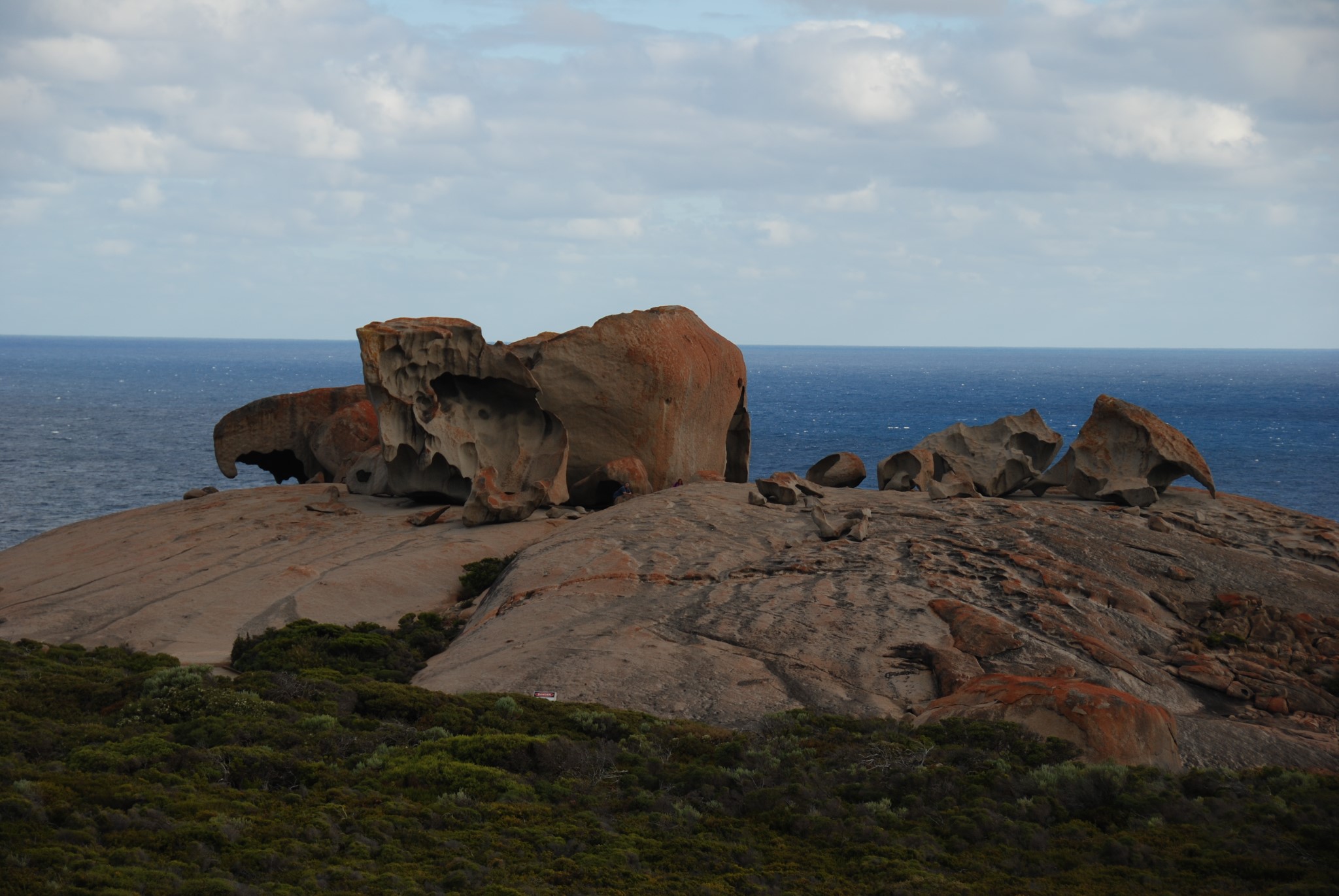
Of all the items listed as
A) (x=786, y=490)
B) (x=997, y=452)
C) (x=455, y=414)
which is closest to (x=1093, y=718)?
(x=786, y=490)

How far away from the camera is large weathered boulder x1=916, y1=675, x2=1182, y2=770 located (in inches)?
452

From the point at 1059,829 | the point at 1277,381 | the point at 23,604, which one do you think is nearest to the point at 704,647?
the point at 1059,829

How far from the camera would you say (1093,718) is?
1159 cm

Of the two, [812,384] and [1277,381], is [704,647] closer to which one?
[812,384]

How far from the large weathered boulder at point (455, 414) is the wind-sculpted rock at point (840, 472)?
7226mm

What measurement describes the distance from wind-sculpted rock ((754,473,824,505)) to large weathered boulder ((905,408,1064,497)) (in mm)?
4266

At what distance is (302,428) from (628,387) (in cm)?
1191

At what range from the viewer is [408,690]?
13664 millimetres

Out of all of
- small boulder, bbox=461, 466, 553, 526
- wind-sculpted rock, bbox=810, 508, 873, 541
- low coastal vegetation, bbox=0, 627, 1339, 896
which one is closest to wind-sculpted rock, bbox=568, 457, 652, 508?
small boulder, bbox=461, 466, 553, 526

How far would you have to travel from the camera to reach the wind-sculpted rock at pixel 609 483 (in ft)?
88.3

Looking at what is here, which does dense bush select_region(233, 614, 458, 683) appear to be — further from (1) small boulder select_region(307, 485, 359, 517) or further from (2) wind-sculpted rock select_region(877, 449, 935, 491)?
(2) wind-sculpted rock select_region(877, 449, 935, 491)

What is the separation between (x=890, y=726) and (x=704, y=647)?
3456 millimetres

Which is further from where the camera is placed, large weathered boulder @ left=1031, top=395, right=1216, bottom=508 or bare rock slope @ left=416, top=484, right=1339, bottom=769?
large weathered boulder @ left=1031, top=395, right=1216, bottom=508

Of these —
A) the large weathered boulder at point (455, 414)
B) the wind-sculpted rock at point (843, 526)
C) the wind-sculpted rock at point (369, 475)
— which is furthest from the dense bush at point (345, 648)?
the wind-sculpted rock at point (369, 475)
